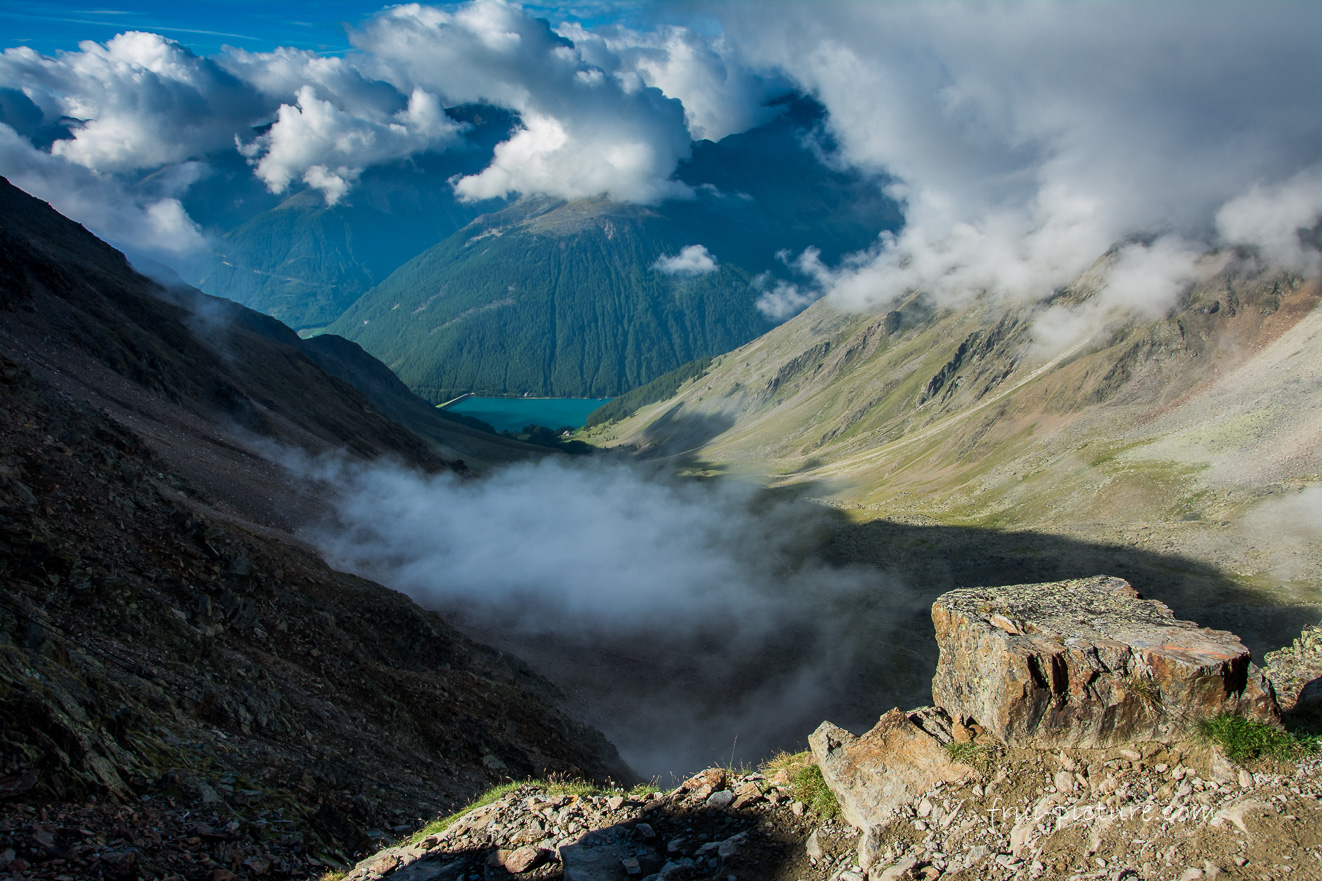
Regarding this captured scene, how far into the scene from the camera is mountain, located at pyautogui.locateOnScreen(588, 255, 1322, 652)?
71438mm

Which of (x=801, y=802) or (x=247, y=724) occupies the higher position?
(x=801, y=802)

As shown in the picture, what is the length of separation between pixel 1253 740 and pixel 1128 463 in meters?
107

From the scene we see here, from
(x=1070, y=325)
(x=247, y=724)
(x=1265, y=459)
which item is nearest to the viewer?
(x=247, y=724)

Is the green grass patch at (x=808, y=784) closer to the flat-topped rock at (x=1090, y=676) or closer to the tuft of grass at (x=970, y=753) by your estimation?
the tuft of grass at (x=970, y=753)

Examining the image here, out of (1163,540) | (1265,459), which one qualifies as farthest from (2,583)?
(1265,459)

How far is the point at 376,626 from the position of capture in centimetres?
3612

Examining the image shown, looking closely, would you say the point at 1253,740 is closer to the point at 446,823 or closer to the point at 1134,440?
the point at 446,823

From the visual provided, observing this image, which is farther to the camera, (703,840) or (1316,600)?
(1316,600)

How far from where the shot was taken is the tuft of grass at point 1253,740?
389 inches

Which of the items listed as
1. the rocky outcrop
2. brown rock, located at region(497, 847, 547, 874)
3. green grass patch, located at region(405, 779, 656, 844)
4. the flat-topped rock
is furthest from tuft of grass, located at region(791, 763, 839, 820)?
the rocky outcrop

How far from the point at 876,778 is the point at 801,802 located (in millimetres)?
1565

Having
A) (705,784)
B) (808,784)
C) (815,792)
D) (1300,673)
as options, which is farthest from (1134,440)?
(705,784)

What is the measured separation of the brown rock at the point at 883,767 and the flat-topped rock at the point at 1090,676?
1021 millimetres

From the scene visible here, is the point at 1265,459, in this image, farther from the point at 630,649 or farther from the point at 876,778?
the point at 876,778
